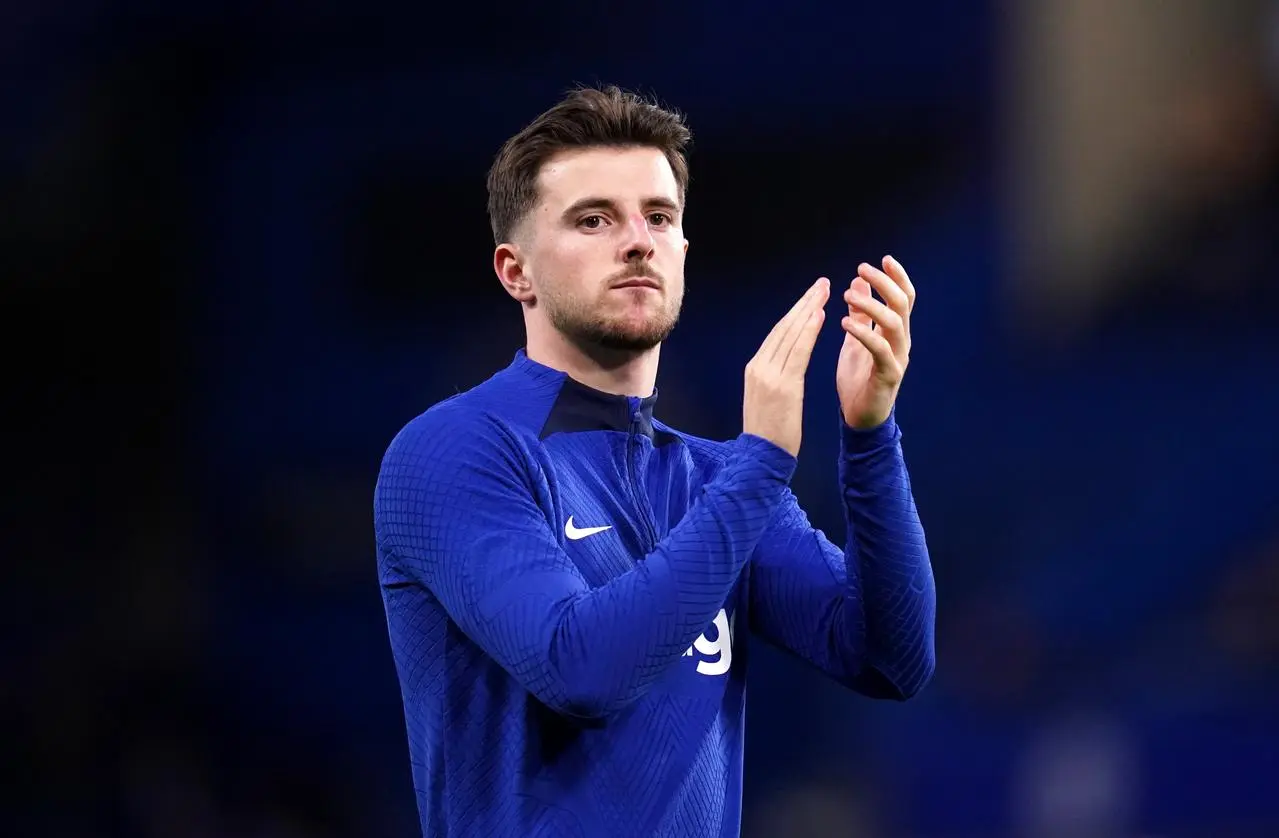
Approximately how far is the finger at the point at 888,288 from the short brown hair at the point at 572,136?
471 mm

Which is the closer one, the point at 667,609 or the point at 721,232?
the point at 667,609

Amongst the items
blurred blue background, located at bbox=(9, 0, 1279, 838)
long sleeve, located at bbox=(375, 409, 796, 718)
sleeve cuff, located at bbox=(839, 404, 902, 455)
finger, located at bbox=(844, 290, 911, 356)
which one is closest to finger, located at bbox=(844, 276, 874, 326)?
finger, located at bbox=(844, 290, 911, 356)

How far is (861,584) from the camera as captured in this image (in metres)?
1.95

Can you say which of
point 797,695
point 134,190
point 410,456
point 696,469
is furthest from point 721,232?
point 410,456

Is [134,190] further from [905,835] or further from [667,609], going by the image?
[667,609]

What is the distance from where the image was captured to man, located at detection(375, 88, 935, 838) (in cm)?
168

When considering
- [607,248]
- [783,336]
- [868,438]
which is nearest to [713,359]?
[607,248]

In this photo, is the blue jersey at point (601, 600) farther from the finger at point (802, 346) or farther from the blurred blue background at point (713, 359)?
the blurred blue background at point (713, 359)

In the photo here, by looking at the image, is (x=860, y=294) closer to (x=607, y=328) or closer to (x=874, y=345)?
(x=874, y=345)

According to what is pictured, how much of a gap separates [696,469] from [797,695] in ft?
8.79

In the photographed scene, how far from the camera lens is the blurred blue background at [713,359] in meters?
4.42

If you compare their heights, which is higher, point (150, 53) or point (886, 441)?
point (150, 53)

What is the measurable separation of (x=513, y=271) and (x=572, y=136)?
0.23 m

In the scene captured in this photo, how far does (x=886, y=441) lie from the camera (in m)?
1.89
